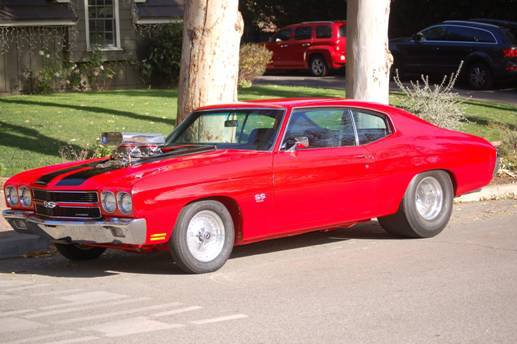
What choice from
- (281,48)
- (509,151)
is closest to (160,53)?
(281,48)

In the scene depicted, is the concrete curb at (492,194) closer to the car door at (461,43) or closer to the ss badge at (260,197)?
the ss badge at (260,197)

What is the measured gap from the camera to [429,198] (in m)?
10.2

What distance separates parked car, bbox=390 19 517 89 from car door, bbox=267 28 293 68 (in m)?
3.91

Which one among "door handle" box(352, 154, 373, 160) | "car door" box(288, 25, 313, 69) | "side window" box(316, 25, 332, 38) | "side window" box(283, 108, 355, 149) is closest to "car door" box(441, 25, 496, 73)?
"side window" box(316, 25, 332, 38)

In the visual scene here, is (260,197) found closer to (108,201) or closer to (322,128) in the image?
(322,128)

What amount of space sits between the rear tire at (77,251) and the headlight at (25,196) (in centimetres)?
53

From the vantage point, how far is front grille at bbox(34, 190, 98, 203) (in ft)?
26.8

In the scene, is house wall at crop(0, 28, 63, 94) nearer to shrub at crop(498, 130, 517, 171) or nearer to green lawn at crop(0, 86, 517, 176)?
green lawn at crop(0, 86, 517, 176)

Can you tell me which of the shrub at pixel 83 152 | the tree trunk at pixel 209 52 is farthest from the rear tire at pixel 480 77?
the tree trunk at pixel 209 52

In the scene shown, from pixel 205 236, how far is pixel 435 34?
20156mm

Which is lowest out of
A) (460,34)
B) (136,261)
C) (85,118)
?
(136,261)

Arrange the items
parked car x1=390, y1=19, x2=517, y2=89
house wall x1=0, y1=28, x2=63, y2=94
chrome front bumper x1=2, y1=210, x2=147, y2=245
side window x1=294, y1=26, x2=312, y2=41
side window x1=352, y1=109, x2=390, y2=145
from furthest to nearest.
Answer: side window x1=294, y1=26, x2=312, y2=41
parked car x1=390, y1=19, x2=517, y2=89
house wall x1=0, y1=28, x2=63, y2=94
side window x1=352, y1=109, x2=390, y2=145
chrome front bumper x1=2, y1=210, x2=147, y2=245

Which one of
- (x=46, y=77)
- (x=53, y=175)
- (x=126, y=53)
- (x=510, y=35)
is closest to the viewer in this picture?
(x=53, y=175)

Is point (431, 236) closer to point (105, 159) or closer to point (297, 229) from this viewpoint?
point (297, 229)
